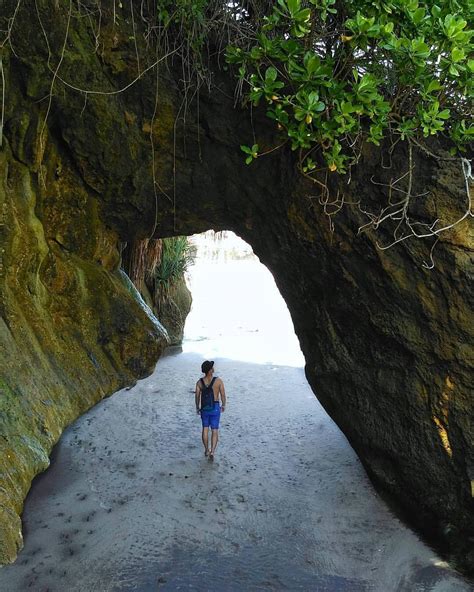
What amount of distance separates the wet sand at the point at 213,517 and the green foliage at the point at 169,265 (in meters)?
3.96

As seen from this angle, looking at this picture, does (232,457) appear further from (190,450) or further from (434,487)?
(434,487)

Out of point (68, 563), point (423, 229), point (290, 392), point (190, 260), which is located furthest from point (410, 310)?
point (190, 260)

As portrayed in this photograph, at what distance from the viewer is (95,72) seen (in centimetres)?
422

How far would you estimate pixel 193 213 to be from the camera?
213 inches

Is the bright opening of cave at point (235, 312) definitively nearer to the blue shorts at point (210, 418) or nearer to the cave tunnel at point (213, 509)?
the blue shorts at point (210, 418)

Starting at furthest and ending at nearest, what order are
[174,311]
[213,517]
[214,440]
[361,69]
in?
[174,311], [214,440], [213,517], [361,69]

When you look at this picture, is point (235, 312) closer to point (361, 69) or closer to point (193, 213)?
point (193, 213)

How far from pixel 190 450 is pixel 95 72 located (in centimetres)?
464

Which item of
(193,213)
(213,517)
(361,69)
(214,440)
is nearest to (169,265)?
(214,440)

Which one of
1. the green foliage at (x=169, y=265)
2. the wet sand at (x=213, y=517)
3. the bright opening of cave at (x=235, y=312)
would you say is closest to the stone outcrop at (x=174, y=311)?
the green foliage at (x=169, y=265)

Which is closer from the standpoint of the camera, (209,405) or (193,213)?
(193,213)

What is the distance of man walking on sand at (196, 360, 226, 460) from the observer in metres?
6.66

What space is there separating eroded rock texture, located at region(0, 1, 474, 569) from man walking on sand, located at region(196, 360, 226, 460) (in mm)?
1585

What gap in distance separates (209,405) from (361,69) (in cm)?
441
